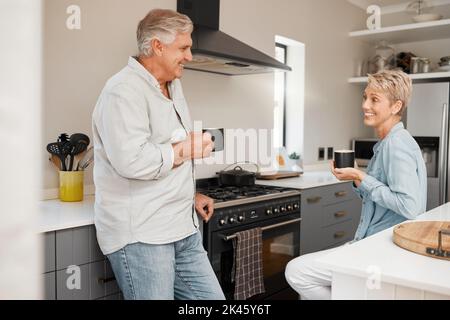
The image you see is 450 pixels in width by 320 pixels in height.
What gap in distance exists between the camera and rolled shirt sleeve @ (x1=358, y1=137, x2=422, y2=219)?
5.24 feet

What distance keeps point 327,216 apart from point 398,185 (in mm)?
1610

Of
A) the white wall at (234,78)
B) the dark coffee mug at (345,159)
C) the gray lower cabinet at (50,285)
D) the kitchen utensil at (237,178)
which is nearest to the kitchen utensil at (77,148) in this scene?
the white wall at (234,78)

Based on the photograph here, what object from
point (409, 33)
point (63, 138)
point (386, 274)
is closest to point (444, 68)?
point (409, 33)

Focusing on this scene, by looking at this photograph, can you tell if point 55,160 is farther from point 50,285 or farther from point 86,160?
point 50,285

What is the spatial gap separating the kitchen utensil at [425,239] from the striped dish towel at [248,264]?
110cm

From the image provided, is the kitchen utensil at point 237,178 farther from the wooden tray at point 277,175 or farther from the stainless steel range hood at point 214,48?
the stainless steel range hood at point 214,48

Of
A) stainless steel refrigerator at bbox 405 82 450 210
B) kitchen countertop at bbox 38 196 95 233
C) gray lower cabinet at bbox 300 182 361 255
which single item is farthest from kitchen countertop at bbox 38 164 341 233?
stainless steel refrigerator at bbox 405 82 450 210

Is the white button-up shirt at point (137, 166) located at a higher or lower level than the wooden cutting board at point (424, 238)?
higher

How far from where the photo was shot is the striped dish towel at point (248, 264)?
2.34 metres

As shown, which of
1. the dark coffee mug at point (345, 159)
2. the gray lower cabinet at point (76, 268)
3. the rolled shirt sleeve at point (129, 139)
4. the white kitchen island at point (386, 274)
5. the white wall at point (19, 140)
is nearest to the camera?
the white wall at point (19, 140)

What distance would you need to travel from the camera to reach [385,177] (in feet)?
5.68

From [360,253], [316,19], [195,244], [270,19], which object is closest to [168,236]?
[195,244]

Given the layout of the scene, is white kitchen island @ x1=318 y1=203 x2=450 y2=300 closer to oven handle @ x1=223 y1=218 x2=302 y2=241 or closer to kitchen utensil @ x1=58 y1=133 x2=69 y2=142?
oven handle @ x1=223 y1=218 x2=302 y2=241
